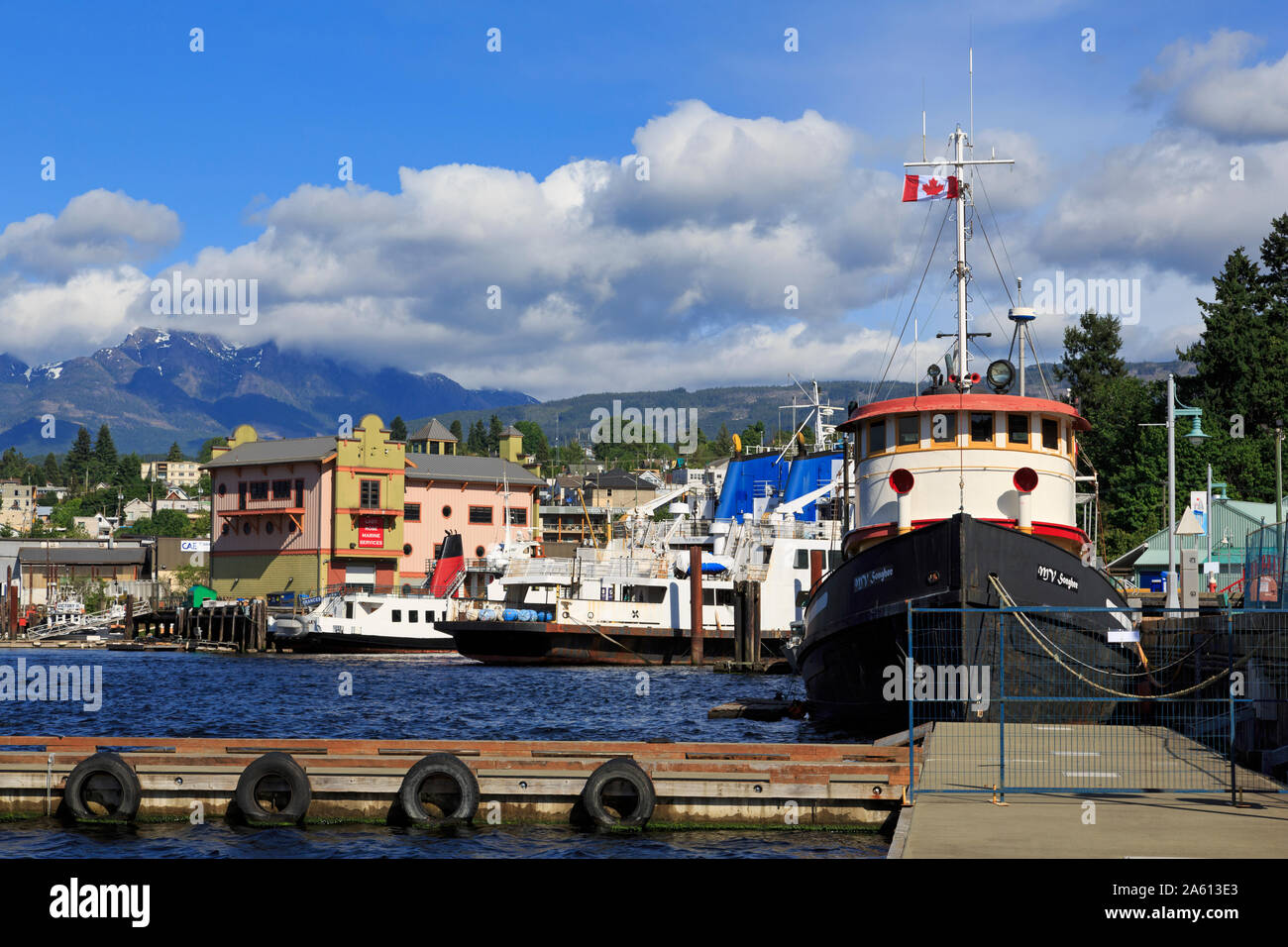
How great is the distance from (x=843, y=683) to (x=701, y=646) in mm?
29460

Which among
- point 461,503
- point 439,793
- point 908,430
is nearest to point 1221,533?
point 908,430

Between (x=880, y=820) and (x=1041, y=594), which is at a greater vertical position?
(x=1041, y=594)

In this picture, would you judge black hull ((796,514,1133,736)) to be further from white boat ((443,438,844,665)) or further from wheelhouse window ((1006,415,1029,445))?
white boat ((443,438,844,665))

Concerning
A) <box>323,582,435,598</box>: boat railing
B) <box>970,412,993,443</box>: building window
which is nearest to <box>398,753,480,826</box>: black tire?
<box>970,412,993,443</box>: building window

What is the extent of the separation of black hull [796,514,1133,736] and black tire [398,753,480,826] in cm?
696

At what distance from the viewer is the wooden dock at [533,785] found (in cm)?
1501

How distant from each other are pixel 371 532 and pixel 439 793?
65.8 m

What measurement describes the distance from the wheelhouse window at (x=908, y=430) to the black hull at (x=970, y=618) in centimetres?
259

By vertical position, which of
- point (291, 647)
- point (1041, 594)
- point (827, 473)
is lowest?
point (291, 647)

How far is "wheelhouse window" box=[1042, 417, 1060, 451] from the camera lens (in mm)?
23750

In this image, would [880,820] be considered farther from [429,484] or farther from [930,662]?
[429,484]

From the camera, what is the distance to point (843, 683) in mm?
24000
